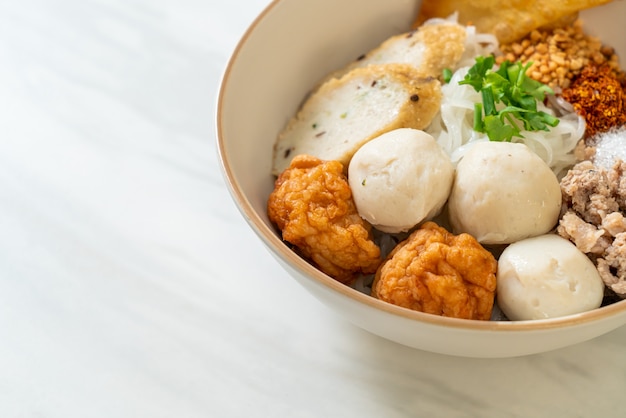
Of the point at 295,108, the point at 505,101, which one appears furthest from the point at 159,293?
the point at 505,101

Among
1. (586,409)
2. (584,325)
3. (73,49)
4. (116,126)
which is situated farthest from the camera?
(73,49)

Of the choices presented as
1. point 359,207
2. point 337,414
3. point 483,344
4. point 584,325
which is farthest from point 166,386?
point 584,325

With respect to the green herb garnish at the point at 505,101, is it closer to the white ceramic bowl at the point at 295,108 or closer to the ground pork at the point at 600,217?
the ground pork at the point at 600,217

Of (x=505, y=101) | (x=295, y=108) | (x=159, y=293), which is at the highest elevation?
(x=505, y=101)

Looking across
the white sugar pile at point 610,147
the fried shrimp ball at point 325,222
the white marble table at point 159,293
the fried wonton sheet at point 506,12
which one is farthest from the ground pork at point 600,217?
the fried wonton sheet at point 506,12

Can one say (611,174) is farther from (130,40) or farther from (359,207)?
(130,40)

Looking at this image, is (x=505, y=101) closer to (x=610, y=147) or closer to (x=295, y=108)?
(x=610, y=147)
